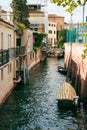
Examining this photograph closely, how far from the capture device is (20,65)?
1939 inches

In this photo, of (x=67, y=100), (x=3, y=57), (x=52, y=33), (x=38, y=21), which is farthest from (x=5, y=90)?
(x=52, y=33)

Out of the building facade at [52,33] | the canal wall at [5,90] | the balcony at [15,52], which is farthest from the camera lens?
the building facade at [52,33]

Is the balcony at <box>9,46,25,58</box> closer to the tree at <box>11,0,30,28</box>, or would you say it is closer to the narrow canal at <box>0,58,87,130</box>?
the narrow canal at <box>0,58,87,130</box>

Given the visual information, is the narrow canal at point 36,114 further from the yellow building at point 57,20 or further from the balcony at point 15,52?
the yellow building at point 57,20

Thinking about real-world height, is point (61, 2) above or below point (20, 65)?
above

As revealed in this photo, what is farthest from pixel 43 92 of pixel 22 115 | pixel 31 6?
pixel 31 6

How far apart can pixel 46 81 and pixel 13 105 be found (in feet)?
59.3

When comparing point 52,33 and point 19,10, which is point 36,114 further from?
point 52,33

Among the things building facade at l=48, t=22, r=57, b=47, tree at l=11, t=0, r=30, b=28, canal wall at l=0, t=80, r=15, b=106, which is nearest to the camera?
canal wall at l=0, t=80, r=15, b=106

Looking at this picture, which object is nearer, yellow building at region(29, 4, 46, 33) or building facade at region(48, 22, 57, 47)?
yellow building at region(29, 4, 46, 33)

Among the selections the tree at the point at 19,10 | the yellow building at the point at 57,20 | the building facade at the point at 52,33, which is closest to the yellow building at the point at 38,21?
the tree at the point at 19,10

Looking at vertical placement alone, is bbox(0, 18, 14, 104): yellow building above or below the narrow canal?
above

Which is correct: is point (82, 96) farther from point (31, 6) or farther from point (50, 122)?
point (31, 6)

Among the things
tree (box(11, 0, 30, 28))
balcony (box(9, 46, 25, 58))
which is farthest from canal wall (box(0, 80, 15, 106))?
tree (box(11, 0, 30, 28))
